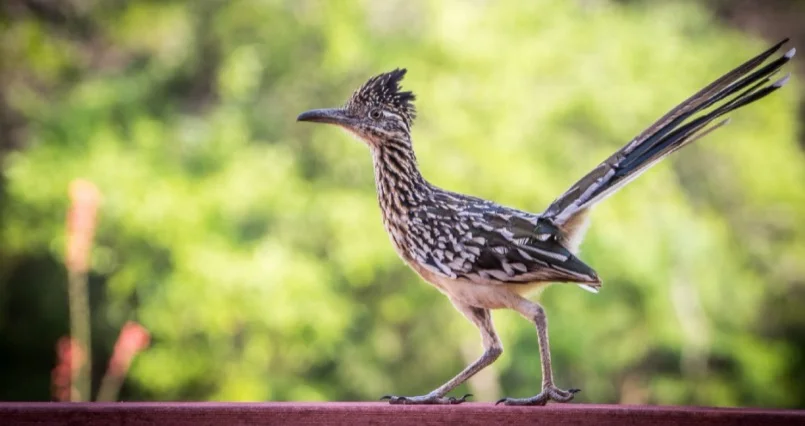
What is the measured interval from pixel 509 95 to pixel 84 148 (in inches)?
152

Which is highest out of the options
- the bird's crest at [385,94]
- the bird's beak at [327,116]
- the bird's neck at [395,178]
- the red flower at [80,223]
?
the red flower at [80,223]

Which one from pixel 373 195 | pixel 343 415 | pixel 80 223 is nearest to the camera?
pixel 343 415

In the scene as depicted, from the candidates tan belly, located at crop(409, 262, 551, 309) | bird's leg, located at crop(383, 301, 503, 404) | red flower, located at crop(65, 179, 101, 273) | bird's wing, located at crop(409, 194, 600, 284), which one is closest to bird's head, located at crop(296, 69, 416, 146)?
bird's wing, located at crop(409, 194, 600, 284)

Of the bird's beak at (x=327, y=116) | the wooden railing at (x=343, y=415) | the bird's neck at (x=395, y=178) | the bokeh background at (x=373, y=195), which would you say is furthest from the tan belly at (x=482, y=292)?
the bokeh background at (x=373, y=195)

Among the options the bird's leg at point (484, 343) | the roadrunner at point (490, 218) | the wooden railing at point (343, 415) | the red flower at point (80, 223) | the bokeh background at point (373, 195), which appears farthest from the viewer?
the bokeh background at point (373, 195)

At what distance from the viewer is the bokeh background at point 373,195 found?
28.6 feet

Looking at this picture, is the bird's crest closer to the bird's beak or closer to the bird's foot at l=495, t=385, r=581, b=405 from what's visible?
the bird's beak

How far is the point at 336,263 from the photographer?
9.22 metres

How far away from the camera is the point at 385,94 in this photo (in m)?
2.96

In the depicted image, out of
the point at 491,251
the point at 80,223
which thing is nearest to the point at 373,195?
the point at 80,223

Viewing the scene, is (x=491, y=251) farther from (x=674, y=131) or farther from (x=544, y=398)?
(x=674, y=131)

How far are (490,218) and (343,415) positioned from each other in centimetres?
79

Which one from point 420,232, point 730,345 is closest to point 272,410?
point 420,232

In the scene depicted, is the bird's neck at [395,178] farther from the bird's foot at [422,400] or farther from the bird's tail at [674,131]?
the bird's foot at [422,400]
